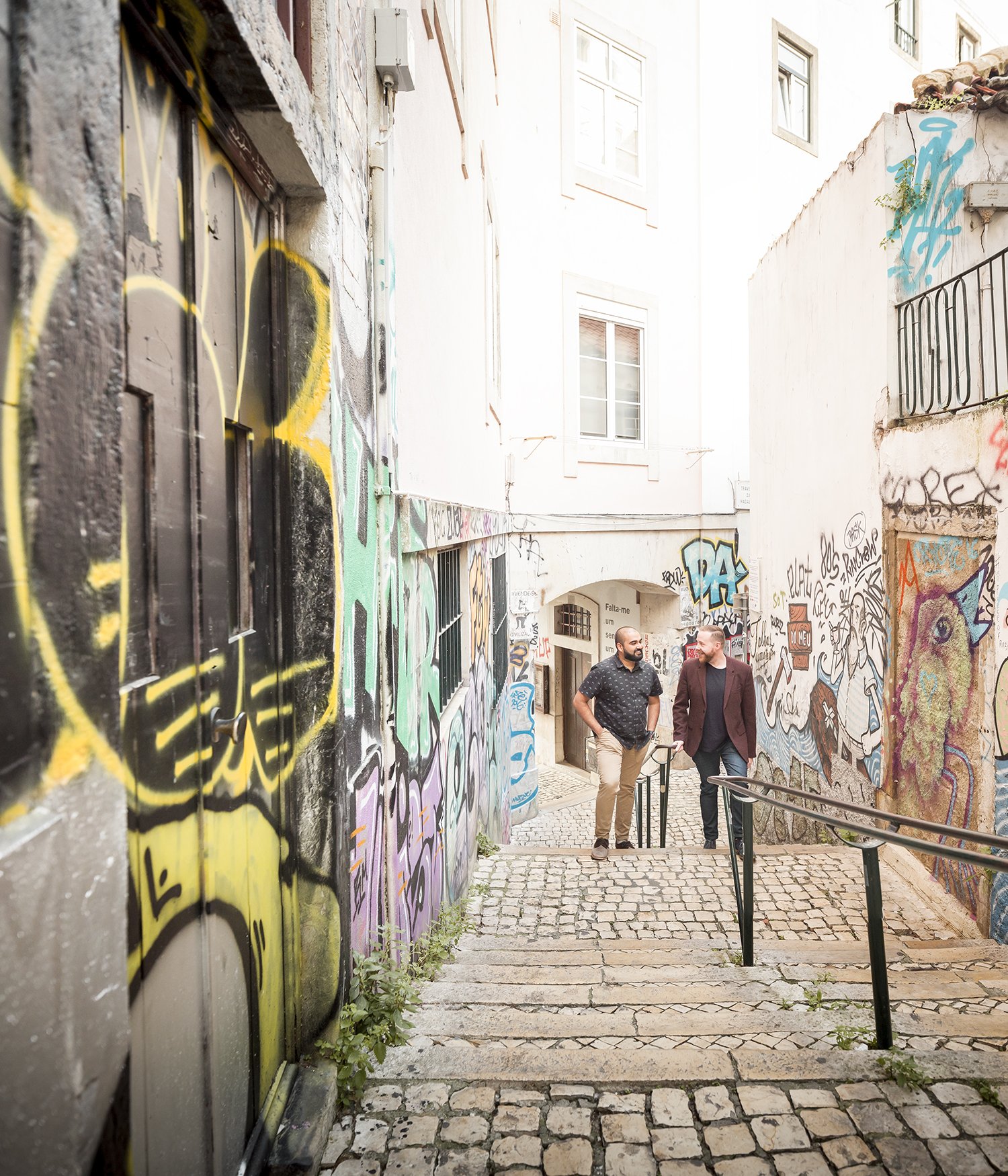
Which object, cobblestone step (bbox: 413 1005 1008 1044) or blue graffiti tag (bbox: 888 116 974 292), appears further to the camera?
blue graffiti tag (bbox: 888 116 974 292)

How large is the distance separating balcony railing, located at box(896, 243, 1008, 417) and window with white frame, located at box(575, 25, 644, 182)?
687 centimetres

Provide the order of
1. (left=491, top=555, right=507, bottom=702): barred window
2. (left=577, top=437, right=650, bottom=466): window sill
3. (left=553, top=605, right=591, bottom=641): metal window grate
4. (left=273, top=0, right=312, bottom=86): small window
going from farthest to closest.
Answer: (left=553, top=605, right=591, bottom=641): metal window grate → (left=577, top=437, right=650, bottom=466): window sill → (left=491, top=555, right=507, bottom=702): barred window → (left=273, top=0, right=312, bottom=86): small window

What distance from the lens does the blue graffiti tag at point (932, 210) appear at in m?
5.98

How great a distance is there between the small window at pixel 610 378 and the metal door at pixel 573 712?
4398mm

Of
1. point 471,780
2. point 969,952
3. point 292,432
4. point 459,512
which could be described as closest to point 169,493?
point 292,432

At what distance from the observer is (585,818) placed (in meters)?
11.2

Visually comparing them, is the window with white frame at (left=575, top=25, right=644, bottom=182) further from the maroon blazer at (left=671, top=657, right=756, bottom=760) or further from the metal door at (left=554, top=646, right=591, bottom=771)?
the maroon blazer at (left=671, top=657, right=756, bottom=760)

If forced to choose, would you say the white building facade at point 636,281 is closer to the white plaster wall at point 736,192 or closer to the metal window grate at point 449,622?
the white plaster wall at point 736,192

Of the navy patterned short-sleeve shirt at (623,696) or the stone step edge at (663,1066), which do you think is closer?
the stone step edge at (663,1066)

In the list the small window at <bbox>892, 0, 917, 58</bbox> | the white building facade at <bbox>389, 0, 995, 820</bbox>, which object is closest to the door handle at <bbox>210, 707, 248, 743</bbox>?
the white building facade at <bbox>389, 0, 995, 820</bbox>

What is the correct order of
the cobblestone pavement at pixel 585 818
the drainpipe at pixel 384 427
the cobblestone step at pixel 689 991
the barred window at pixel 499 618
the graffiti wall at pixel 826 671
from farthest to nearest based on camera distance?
1. the cobblestone pavement at pixel 585 818
2. the barred window at pixel 499 618
3. the graffiti wall at pixel 826 671
4. the cobblestone step at pixel 689 991
5. the drainpipe at pixel 384 427

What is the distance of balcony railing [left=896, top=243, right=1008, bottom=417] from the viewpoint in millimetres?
5215

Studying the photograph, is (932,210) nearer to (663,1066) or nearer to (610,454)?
(610,454)

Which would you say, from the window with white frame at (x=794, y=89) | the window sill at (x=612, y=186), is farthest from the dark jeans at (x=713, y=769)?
the window with white frame at (x=794, y=89)
